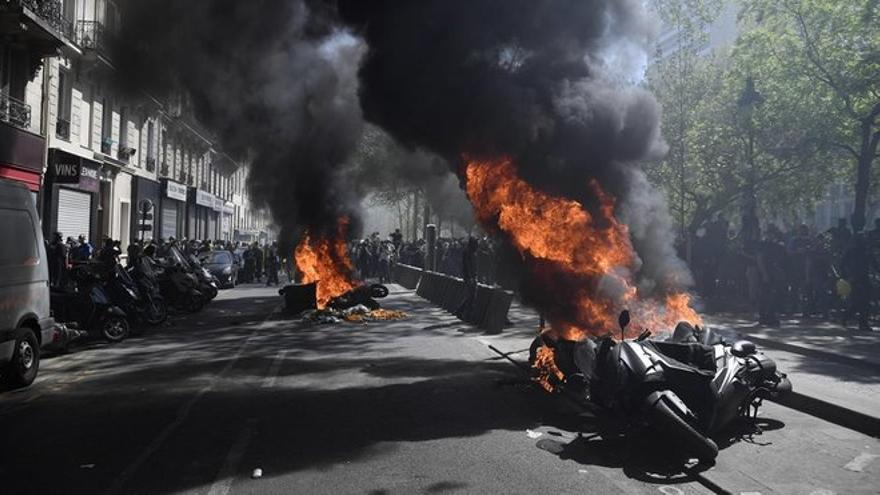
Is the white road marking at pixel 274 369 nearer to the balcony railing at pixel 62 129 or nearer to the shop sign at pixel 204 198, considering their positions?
the balcony railing at pixel 62 129

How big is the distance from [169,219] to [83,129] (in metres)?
11.5

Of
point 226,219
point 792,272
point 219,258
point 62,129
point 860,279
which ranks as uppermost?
point 62,129

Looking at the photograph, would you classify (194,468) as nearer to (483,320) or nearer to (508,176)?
(508,176)

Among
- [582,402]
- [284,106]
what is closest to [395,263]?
[284,106]

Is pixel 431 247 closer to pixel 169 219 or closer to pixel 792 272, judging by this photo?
pixel 792 272

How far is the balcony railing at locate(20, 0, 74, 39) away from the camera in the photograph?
18.2 m

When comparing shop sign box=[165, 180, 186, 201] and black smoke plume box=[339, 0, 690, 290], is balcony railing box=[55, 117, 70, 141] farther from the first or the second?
black smoke plume box=[339, 0, 690, 290]

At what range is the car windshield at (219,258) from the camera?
955 inches

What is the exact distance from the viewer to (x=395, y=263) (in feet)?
102

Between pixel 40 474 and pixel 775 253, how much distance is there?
1473 cm

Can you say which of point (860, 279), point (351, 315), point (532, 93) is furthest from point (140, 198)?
point (860, 279)

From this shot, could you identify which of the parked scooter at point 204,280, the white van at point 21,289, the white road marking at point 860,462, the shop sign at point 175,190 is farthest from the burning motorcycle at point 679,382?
the shop sign at point 175,190

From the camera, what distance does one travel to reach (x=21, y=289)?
24.6ft

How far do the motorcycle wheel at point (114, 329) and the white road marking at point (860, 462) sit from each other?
10.4m
